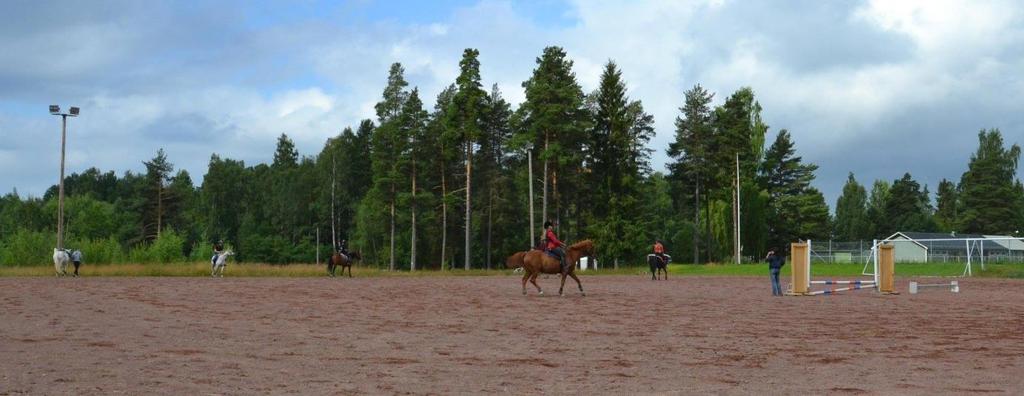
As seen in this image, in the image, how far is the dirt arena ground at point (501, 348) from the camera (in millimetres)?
10641

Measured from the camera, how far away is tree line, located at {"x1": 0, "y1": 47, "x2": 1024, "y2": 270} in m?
77.4

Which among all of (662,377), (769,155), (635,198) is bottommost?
(662,377)

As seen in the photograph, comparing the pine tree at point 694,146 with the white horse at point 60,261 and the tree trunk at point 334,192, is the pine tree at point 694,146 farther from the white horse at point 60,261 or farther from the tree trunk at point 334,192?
the white horse at point 60,261

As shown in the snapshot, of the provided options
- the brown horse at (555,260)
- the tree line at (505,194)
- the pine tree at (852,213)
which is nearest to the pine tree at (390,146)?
the tree line at (505,194)

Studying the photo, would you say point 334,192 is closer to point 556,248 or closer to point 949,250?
point 949,250

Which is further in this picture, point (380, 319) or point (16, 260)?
point (16, 260)

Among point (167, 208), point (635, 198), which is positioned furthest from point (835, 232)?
point (167, 208)

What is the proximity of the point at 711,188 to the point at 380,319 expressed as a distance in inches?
3050

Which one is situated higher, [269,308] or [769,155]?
[769,155]

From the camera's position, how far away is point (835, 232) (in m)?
136

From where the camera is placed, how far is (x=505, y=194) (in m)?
90.8

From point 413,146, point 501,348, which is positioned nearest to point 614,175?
Answer: point 413,146

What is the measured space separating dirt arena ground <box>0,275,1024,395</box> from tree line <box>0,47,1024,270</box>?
46.4m

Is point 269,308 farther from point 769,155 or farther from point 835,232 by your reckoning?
point 835,232
